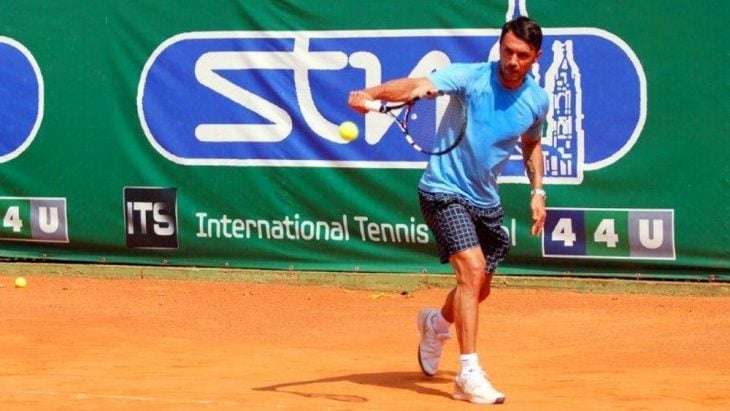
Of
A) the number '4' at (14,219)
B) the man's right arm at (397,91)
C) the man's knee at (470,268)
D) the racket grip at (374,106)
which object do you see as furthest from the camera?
the number '4' at (14,219)

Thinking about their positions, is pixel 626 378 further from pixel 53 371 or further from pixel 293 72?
pixel 293 72

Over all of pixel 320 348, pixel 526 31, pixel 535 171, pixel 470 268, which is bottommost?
pixel 320 348

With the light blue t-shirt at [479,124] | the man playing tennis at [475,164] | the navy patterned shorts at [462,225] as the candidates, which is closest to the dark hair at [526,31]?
the man playing tennis at [475,164]

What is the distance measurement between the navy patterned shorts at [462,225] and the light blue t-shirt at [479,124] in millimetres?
43

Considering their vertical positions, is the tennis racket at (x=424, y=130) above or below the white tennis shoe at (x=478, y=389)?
above

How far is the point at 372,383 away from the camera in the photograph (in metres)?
7.62

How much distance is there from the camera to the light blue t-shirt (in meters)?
6.96

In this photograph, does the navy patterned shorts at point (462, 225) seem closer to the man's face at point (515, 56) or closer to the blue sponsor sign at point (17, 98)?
the man's face at point (515, 56)

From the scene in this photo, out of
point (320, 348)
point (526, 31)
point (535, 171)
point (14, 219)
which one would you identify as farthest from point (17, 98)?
point (526, 31)

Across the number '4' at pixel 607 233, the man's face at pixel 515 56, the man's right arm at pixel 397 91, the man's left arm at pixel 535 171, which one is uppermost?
the man's face at pixel 515 56

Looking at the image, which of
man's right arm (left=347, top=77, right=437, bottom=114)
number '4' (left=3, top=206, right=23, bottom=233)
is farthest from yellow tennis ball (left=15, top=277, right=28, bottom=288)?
man's right arm (left=347, top=77, right=437, bottom=114)

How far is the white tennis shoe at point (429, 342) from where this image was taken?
7.62 metres

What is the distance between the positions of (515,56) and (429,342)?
1612 millimetres

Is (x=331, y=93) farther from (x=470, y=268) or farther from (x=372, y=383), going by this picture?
(x=470, y=268)
